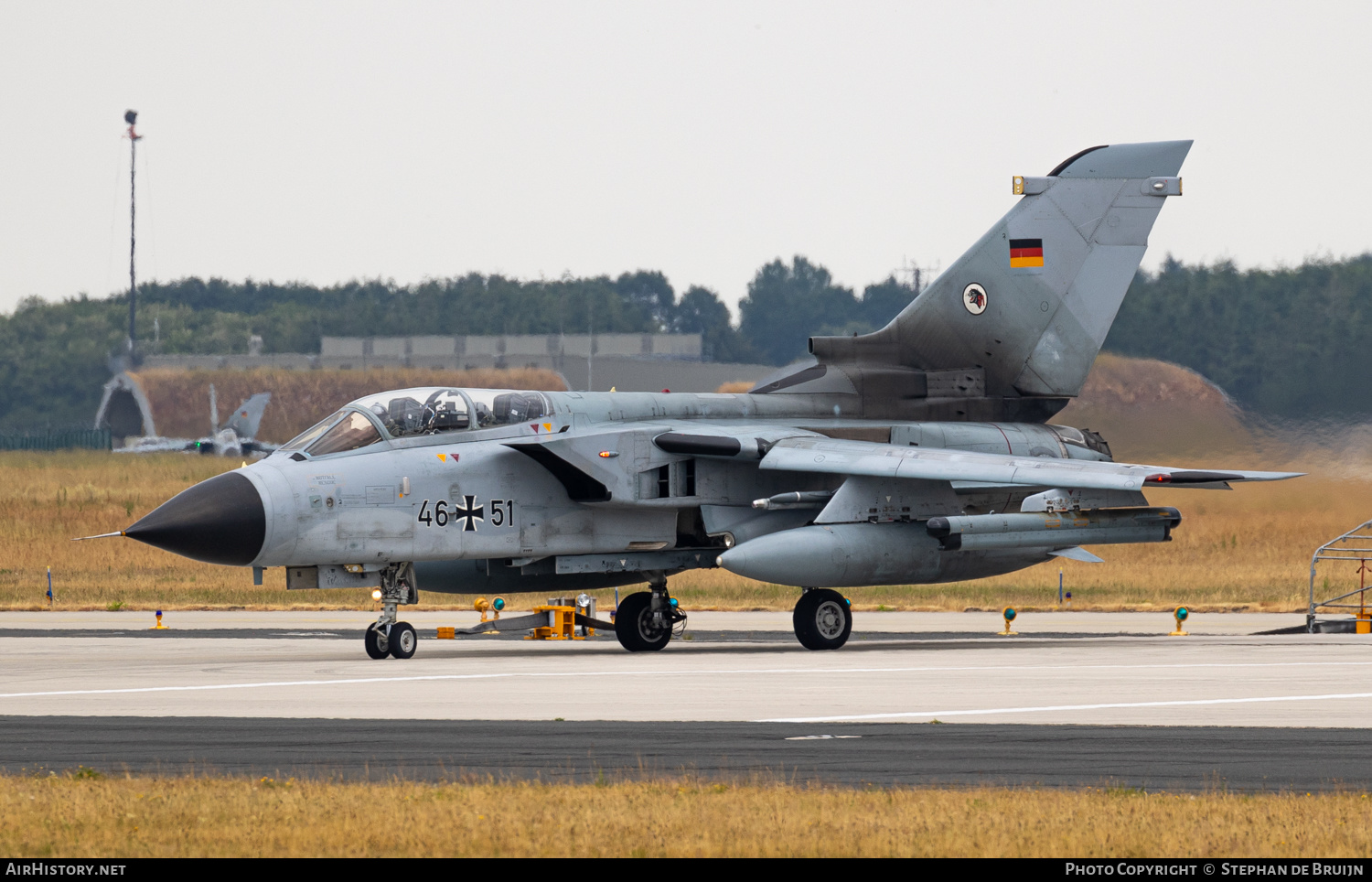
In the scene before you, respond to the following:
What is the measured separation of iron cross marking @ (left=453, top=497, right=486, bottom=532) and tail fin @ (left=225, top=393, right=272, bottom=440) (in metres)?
29.4

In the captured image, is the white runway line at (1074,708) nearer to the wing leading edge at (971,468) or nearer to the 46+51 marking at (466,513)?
the wing leading edge at (971,468)

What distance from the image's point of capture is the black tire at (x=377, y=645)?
1966 centimetres

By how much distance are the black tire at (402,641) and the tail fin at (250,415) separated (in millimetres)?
29658

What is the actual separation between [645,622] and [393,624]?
11.4 ft

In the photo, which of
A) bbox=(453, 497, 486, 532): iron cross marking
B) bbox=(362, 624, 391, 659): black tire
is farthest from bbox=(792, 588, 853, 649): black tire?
bbox=(362, 624, 391, 659): black tire

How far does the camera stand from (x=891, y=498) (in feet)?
69.2

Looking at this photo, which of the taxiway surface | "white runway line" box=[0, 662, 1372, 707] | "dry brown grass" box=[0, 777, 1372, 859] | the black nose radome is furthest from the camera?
the black nose radome

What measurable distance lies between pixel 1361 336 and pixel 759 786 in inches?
917

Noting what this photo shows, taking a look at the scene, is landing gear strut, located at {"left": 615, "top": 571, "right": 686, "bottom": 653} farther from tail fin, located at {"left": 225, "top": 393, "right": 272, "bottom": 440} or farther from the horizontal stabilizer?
tail fin, located at {"left": 225, "top": 393, "right": 272, "bottom": 440}

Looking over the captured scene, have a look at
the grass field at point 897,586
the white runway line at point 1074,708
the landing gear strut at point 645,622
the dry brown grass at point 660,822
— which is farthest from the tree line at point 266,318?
the dry brown grass at point 660,822

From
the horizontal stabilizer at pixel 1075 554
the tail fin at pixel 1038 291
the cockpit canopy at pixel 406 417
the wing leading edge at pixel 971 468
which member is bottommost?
the horizontal stabilizer at pixel 1075 554

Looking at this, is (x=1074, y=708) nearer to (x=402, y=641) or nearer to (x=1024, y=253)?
(x=402, y=641)

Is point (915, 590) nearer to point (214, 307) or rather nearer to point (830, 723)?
point (830, 723)

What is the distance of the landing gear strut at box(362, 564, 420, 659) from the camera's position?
64.4 ft
